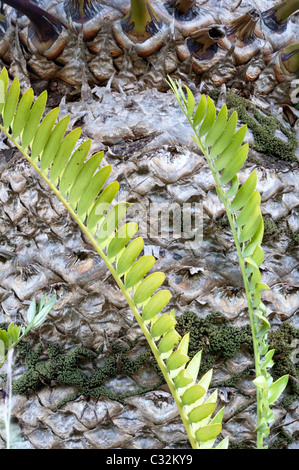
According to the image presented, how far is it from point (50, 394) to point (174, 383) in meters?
0.46

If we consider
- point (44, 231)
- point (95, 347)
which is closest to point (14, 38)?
point (44, 231)

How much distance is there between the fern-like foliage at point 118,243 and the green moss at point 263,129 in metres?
0.57

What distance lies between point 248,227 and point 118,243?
0.23 metres

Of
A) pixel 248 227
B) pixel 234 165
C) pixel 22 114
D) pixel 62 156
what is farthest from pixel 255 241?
pixel 22 114

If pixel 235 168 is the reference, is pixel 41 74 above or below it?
above

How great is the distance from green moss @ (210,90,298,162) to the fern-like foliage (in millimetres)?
571

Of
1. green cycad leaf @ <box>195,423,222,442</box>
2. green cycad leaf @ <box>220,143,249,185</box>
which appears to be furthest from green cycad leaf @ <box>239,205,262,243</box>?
green cycad leaf @ <box>195,423,222,442</box>

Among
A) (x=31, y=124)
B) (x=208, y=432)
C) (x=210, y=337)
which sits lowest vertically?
(x=208, y=432)

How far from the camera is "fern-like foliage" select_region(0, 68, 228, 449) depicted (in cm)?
66

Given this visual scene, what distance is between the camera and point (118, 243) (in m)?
0.69

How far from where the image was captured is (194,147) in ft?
3.54

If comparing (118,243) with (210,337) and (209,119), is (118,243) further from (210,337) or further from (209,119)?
(210,337)

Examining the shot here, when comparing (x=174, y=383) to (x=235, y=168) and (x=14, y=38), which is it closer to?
(x=235, y=168)

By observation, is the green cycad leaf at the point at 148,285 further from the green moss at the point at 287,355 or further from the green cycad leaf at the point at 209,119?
the green moss at the point at 287,355
